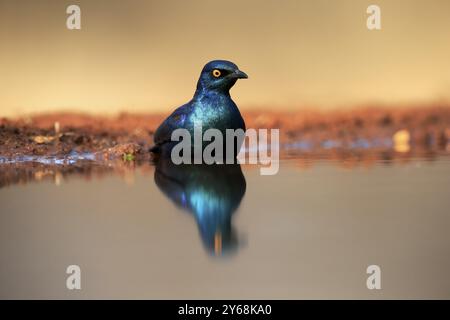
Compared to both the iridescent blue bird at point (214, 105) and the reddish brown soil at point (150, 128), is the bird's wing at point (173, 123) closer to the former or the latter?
the iridescent blue bird at point (214, 105)

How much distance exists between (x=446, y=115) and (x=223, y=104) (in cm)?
478

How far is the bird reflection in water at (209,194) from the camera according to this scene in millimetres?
3018

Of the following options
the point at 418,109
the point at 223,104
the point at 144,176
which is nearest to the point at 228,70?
the point at 223,104

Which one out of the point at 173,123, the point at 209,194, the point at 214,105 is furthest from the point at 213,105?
the point at 209,194

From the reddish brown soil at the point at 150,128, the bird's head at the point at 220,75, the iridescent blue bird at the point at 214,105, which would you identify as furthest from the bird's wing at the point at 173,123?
the reddish brown soil at the point at 150,128

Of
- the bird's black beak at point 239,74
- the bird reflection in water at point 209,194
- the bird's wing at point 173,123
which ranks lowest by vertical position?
the bird reflection in water at point 209,194

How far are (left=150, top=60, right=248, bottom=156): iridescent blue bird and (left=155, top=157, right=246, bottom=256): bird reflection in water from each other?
1.43ft

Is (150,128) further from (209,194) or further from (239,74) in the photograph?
(209,194)

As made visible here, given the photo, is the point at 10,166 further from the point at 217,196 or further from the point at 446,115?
the point at 446,115

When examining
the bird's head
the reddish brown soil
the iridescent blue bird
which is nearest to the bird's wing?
the iridescent blue bird

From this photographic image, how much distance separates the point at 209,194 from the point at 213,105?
213cm

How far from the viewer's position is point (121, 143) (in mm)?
7172

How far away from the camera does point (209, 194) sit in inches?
158

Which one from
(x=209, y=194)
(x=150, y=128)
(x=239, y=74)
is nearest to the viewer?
(x=209, y=194)
